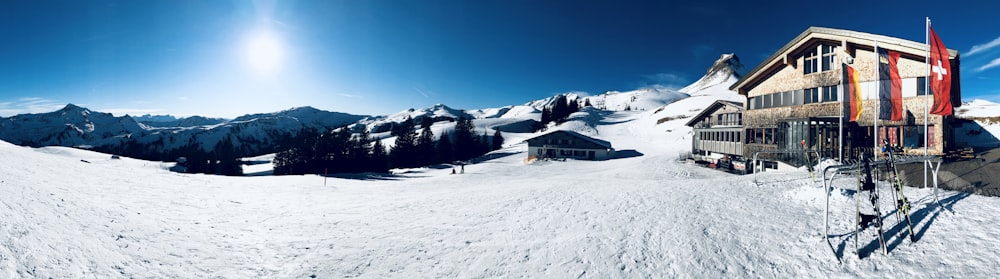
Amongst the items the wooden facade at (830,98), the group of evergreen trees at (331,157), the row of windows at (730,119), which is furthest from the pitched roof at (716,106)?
the group of evergreen trees at (331,157)

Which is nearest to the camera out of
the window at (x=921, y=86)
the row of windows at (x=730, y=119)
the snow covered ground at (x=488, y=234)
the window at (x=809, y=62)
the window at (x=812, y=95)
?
the snow covered ground at (x=488, y=234)

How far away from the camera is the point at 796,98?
22.4 meters

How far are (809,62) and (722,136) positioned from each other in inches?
501

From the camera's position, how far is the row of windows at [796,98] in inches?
814

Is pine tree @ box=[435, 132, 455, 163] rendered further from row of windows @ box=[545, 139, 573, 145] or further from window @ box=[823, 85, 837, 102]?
window @ box=[823, 85, 837, 102]

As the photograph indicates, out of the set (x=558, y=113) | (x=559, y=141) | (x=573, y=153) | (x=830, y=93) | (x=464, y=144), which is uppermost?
(x=558, y=113)

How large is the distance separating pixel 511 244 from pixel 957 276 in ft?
27.4

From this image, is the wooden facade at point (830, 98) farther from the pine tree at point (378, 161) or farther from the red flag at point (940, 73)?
the pine tree at point (378, 161)

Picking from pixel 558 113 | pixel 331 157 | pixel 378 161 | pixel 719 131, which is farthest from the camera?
pixel 558 113

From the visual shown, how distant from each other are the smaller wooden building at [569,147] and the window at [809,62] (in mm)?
31806

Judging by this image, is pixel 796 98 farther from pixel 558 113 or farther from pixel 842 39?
pixel 558 113

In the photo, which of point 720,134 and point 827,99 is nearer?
point 827,99

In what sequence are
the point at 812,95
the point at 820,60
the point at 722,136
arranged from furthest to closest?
the point at 722,136 → the point at 812,95 → the point at 820,60

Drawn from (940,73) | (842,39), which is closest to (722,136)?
(842,39)
